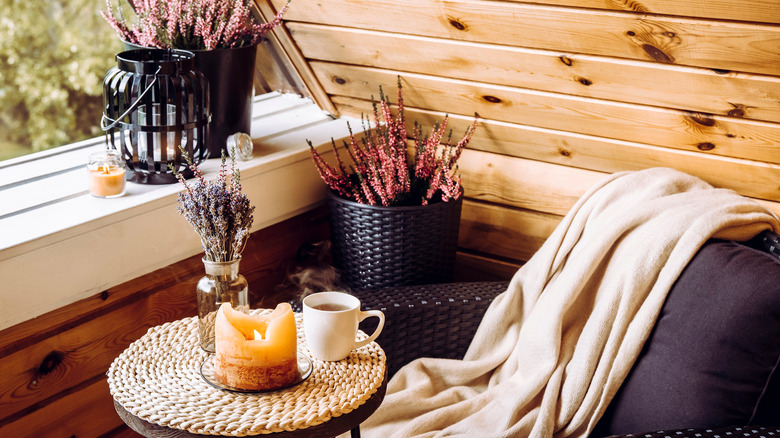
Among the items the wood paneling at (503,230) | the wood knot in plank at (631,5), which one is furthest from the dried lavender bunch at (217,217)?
the wood paneling at (503,230)

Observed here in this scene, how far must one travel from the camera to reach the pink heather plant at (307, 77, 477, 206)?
194cm

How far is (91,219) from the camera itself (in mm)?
1544

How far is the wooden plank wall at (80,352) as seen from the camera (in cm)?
153

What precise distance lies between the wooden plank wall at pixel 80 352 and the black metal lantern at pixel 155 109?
26cm

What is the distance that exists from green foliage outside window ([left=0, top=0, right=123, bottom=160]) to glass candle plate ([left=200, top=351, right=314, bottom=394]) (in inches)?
145

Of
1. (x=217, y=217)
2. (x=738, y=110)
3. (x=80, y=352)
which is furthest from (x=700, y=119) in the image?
(x=80, y=352)

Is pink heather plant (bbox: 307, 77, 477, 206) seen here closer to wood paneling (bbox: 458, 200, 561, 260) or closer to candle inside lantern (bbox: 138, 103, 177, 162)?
wood paneling (bbox: 458, 200, 561, 260)

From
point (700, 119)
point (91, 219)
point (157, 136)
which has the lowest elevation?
point (91, 219)

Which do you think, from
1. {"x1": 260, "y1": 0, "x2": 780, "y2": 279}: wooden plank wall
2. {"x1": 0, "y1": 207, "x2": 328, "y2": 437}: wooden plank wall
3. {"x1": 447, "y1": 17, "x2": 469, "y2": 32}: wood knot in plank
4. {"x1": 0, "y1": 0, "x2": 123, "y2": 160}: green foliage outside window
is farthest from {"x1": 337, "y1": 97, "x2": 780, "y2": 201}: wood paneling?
{"x1": 0, "y1": 0, "x2": 123, "y2": 160}: green foliage outside window

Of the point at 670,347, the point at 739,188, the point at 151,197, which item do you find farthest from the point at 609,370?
the point at 151,197

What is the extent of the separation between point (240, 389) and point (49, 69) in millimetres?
3953

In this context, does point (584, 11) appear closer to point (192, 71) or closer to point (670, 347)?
point (670, 347)

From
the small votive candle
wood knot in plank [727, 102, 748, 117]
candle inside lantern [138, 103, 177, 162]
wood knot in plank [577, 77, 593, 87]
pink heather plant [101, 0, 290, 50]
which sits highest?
pink heather plant [101, 0, 290, 50]

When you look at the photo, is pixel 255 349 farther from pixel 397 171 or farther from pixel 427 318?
pixel 397 171
